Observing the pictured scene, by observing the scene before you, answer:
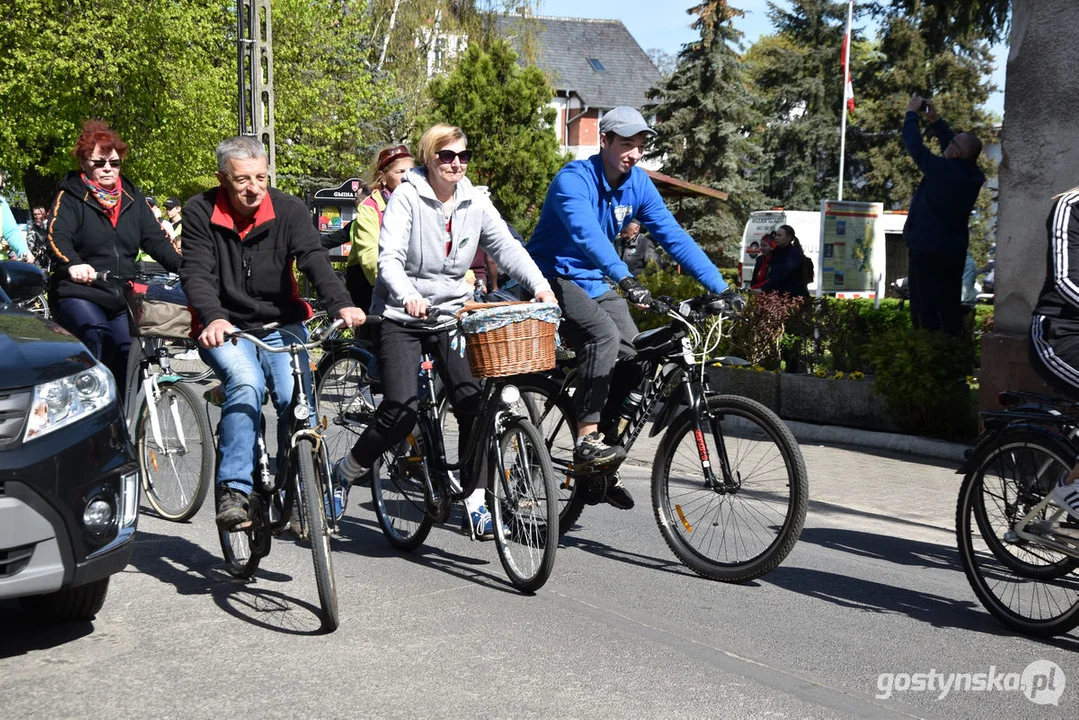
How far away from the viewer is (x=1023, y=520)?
4953 millimetres

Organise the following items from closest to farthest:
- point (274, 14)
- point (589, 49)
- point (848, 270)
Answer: point (848, 270), point (274, 14), point (589, 49)

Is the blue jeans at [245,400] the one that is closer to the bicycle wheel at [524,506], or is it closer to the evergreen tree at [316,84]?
the bicycle wheel at [524,506]

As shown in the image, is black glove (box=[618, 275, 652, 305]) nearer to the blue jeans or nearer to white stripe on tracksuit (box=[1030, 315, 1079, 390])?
the blue jeans

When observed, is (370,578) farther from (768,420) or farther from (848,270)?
(848,270)

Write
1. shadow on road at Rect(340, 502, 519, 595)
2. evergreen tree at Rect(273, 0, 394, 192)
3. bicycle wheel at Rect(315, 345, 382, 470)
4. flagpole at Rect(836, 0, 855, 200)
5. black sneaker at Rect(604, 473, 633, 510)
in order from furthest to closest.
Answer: flagpole at Rect(836, 0, 855, 200) → evergreen tree at Rect(273, 0, 394, 192) → bicycle wheel at Rect(315, 345, 382, 470) → black sneaker at Rect(604, 473, 633, 510) → shadow on road at Rect(340, 502, 519, 595)

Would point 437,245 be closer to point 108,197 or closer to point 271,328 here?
point 271,328

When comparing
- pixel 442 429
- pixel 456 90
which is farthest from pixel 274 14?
pixel 442 429

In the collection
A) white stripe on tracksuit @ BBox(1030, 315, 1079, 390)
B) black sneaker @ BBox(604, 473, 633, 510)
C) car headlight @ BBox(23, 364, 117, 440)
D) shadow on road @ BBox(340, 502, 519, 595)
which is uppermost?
white stripe on tracksuit @ BBox(1030, 315, 1079, 390)

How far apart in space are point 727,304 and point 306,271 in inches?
73.6

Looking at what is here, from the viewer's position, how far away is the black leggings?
226 inches

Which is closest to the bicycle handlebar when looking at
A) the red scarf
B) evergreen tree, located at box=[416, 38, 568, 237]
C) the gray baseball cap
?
the gray baseball cap

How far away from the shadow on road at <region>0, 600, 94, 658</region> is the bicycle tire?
165cm

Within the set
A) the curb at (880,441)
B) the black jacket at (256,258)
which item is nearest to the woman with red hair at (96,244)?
the black jacket at (256,258)

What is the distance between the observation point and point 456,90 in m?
28.3
